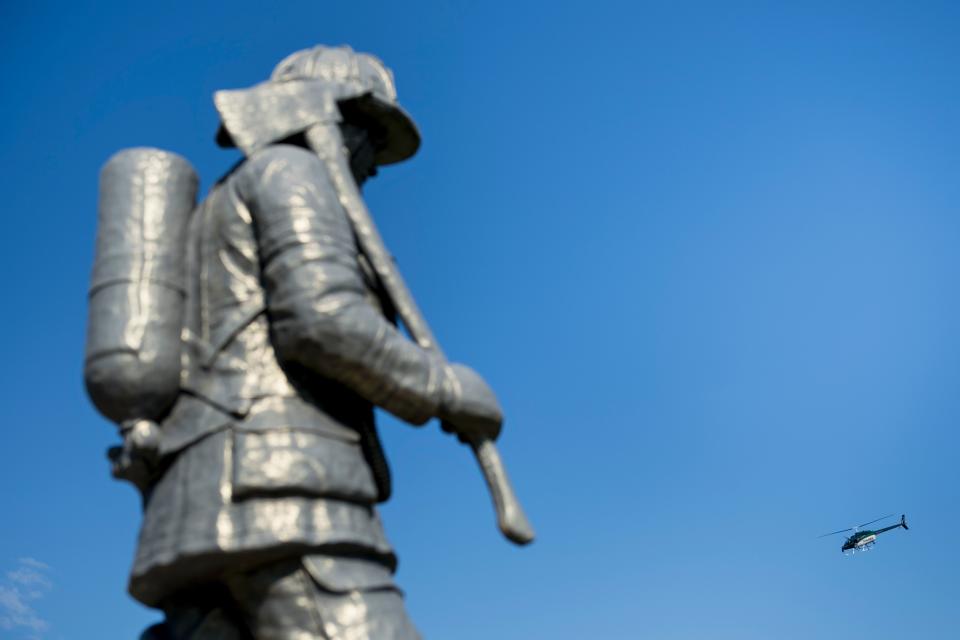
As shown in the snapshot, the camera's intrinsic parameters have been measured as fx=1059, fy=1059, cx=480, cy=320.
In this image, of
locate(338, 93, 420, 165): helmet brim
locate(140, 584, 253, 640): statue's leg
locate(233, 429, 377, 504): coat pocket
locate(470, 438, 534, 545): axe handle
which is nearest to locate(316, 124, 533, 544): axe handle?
locate(470, 438, 534, 545): axe handle

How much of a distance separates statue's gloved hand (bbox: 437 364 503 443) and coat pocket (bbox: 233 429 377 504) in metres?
0.45

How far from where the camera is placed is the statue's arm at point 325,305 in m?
4.11

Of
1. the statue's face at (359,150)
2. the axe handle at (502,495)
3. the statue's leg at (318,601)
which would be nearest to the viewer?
the statue's leg at (318,601)

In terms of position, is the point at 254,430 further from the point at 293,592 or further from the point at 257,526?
the point at 293,592

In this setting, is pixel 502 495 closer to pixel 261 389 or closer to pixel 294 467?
pixel 294 467

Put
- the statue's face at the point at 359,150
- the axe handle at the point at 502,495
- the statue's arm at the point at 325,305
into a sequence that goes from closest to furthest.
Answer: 1. the statue's arm at the point at 325,305
2. the axe handle at the point at 502,495
3. the statue's face at the point at 359,150

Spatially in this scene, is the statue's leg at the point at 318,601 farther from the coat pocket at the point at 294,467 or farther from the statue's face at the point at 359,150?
the statue's face at the point at 359,150

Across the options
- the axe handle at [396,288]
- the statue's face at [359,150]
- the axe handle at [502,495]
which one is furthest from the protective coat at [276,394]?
the statue's face at [359,150]

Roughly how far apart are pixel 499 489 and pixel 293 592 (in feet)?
3.10

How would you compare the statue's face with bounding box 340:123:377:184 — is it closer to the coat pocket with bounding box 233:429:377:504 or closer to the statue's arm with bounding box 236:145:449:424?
the statue's arm with bounding box 236:145:449:424

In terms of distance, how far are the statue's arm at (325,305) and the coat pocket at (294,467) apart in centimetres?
27

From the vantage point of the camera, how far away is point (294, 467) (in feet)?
13.1

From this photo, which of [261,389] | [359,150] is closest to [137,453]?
[261,389]

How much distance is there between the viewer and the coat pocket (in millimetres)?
3936
